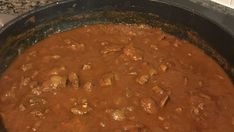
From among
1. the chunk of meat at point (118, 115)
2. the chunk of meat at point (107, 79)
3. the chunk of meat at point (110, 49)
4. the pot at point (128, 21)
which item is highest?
the pot at point (128, 21)

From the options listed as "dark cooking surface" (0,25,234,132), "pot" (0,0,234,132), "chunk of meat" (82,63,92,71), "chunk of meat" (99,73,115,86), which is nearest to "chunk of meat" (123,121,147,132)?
"dark cooking surface" (0,25,234,132)

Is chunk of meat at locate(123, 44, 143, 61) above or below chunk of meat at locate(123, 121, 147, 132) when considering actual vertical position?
above

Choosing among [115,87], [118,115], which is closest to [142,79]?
[115,87]

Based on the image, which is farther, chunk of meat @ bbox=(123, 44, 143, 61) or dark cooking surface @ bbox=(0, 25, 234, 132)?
chunk of meat @ bbox=(123, 44, 143, 61)

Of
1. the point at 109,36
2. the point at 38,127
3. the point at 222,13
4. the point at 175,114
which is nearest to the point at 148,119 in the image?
the point at 175,114

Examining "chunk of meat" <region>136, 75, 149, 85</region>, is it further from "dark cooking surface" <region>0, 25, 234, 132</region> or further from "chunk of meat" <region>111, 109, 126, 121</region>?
"chunk of meat" <region>111, 109, 126, 121</region>

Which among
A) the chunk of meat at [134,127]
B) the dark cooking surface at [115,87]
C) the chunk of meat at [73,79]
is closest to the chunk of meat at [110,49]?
the dark cooking surface at [115,87]

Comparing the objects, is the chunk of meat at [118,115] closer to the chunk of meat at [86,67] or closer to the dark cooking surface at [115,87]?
the dark cooking surface at [115,87]

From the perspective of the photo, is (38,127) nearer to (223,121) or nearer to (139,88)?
(139,88)
